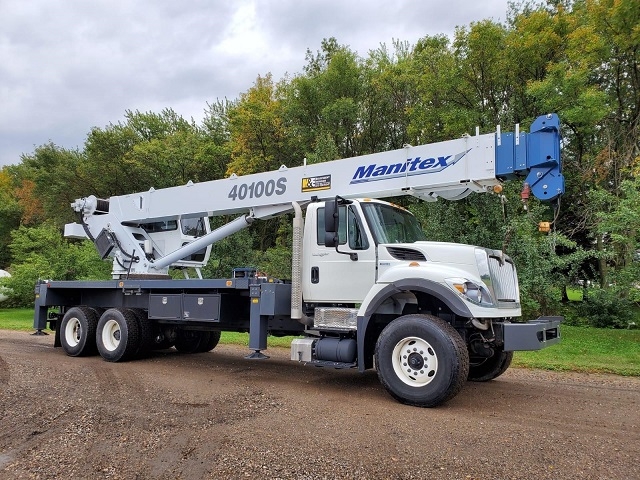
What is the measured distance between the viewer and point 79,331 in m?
10.8

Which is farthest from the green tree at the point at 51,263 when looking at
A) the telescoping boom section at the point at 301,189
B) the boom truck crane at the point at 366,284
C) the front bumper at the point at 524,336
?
the front bumper at the point at 524,336

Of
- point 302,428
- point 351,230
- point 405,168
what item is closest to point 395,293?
point 351,230

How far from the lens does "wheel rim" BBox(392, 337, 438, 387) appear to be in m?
6.24

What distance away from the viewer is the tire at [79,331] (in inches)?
413

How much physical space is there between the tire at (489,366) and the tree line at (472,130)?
8.27 ft

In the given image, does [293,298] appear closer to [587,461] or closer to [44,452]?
[44,452]

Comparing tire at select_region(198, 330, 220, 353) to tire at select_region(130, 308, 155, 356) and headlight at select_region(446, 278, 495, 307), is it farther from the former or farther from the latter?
headlight at select_region(446, 278, 495, 307)

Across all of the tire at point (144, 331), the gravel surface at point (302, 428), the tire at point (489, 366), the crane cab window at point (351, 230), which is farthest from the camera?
the tire at point (144, 331)

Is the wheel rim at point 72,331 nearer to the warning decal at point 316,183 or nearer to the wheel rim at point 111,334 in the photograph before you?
the wheel rim at point 111,334

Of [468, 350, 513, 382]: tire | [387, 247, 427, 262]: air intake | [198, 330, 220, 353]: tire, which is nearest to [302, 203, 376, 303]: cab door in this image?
[387, 247, 427, 262]: air intake

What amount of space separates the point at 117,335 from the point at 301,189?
4.88 m

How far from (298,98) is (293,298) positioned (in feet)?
67.8

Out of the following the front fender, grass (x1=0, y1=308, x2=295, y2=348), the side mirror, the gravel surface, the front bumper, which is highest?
the side mirror

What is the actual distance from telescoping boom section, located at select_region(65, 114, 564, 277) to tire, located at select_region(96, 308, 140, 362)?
1.24 meters
